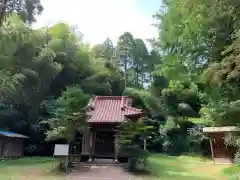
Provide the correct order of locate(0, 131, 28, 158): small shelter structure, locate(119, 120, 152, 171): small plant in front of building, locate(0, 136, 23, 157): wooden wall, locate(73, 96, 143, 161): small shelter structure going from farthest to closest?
locate(0, 136, 23, 157): wooden wall → locate(0, 131, 28, 158): small shelter structure → locate(73, 96, 143, 161): small shelter structure → locate(119, 120, 152, 171): small plant in front of building

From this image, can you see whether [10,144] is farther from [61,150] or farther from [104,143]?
[61,150]

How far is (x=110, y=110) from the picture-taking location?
13562 mm

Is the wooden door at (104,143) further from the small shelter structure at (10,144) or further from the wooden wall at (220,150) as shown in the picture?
the wooden wall at (220,150)

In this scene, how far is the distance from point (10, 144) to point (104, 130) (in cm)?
634

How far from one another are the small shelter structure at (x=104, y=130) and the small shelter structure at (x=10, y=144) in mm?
3919

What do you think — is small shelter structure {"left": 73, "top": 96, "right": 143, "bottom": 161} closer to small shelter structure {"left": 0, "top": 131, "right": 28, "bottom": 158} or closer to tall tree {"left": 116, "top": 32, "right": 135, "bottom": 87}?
small shelter structure {"left": 0, "top": 131, "right": 28, "bottom": 158}

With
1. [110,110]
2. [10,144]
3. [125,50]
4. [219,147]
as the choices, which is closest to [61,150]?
[110,110]

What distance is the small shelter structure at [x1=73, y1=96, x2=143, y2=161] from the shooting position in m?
12.4

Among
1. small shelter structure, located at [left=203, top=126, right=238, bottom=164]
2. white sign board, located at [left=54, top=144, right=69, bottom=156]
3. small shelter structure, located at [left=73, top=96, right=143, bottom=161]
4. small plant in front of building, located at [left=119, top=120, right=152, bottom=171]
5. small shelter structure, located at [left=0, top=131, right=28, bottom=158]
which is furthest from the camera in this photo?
small shelter structure, located at [left=0, top=131, right=28, bottom=158]

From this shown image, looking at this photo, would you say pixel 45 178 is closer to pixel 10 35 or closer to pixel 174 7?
pixel 10 35

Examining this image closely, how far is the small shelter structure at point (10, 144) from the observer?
1456cm

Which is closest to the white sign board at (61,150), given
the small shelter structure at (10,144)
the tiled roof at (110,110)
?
the tiled roof at (110,110)

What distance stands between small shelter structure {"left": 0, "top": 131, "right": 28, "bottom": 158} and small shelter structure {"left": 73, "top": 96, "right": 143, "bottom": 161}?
3919mm

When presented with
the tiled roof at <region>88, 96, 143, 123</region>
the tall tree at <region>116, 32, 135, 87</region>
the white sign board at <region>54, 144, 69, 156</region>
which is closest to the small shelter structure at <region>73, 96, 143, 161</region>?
the tiled roof at <region>88, 96, 143, 123</region>
